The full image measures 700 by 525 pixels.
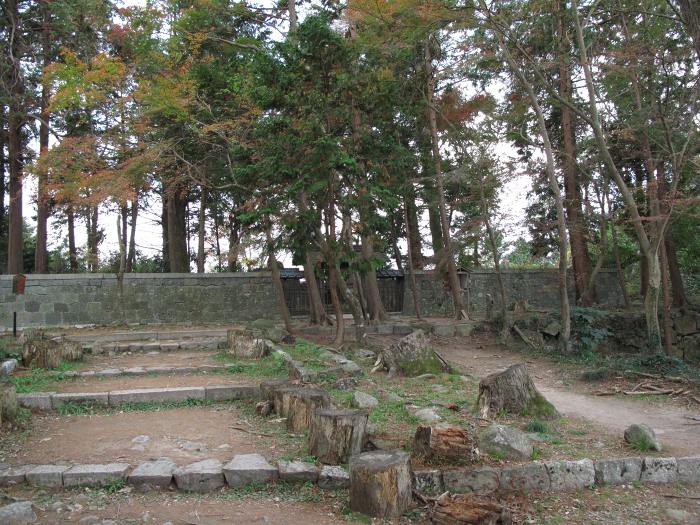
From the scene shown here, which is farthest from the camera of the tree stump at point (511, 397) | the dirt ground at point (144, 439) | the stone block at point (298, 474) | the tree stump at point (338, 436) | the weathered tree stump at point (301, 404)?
the tree stump at point (511, 397)

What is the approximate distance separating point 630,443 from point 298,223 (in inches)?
246

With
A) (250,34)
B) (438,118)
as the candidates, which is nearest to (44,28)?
(250,34)

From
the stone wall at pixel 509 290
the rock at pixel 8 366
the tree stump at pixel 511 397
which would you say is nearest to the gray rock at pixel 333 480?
the tree stump at pixel 511 397

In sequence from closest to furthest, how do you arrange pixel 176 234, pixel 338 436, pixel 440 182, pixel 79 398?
pixel 338 436, pixel 79 398, pixel 440 182, pixel 176 234

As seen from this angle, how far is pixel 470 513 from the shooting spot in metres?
3.37

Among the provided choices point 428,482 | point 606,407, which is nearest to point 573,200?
point 606,407

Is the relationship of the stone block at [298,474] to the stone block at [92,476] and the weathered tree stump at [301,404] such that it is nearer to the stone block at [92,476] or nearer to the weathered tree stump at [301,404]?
the weathered tree stump at [301,404]

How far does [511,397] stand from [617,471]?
4.78 feet

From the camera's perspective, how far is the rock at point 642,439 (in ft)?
15.0

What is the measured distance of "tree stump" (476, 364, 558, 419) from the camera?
5551mm

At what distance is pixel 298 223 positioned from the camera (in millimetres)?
9344

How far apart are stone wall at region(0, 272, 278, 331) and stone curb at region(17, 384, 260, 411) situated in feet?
29.5

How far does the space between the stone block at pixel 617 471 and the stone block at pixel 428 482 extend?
1326 mm

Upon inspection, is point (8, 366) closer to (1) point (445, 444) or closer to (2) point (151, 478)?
(2) point (151, 478)
